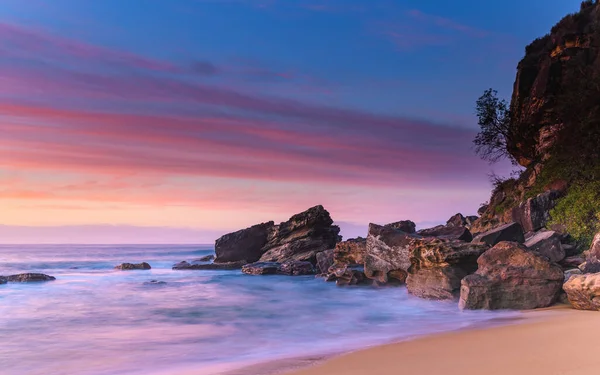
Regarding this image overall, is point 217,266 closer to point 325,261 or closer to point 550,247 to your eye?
point 325,261

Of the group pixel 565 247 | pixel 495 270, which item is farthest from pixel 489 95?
pixel 495 270

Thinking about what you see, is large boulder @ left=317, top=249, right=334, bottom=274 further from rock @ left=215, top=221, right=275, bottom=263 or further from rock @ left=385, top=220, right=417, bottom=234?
rock @ left=215, top=221, right=275, bottom=263

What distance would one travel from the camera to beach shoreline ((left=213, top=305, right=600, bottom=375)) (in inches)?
234

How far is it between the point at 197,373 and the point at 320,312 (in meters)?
8.40

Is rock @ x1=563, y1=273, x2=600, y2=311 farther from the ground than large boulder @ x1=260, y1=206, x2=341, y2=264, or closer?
closer

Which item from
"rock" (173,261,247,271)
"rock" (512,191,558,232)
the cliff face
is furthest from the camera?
"rock" (173,261,247,271)

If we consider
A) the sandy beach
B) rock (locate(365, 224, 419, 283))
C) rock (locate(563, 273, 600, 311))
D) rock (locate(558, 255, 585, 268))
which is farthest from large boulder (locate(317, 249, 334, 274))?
the sandy beach

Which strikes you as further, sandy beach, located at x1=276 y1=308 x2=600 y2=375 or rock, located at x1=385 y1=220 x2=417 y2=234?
rock, located at x1=385 y1=220 x2=417 y2=234

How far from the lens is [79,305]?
60.9 ft

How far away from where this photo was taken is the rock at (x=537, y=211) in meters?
22.2

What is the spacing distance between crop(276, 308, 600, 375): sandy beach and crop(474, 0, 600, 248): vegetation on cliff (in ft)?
35.2

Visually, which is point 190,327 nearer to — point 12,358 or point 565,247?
point 12,358

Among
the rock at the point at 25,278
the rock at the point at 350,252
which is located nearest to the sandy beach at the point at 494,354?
the rock at the point at 350,252

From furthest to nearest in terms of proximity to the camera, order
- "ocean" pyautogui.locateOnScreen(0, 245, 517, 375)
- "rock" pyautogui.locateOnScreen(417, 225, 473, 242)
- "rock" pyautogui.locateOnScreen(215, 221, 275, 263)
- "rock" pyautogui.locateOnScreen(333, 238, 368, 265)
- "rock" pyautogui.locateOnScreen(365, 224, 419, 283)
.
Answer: "rock" pyautogui.locateOnScreen(215, 221, 275, 263) < "rock" pyautogui.locateOnScreen(333, 238, 368, 265) < "rock" pyautogui.locateOnScreen(417, 225, 473, 242) < "rock" pyautogui.locateOnScreen(365, 224, 419, 283) < "ocean" pyautogui.locateOnScreen(0, 245, 517, 375)
